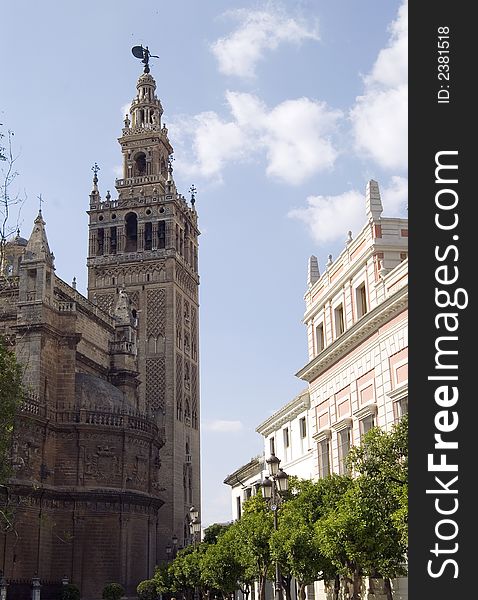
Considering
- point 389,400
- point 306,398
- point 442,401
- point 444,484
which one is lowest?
point 444,484

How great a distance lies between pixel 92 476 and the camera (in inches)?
1700

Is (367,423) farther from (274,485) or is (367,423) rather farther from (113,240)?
(113,240)

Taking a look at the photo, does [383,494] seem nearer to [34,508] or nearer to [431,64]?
[431,64]

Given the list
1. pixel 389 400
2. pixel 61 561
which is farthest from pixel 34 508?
pixel 389 400

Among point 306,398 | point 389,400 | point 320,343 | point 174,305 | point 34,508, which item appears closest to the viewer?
point 389,400

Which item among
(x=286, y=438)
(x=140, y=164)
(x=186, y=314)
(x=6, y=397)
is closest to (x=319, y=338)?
(x=286, y=438)

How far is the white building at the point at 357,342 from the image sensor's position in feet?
71.8

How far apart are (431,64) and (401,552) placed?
1108cm

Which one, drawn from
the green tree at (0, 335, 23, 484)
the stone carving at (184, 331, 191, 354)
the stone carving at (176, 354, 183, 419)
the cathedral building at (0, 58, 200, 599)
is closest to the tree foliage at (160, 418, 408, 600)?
the cathedral building at (0, 58, 200, 599)

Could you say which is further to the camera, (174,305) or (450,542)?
(174,305)

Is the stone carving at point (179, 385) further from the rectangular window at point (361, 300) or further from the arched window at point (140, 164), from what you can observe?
the rectangular window at point (361, 300)

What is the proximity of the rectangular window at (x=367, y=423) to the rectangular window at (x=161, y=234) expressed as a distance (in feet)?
136

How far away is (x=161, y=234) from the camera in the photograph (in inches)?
2559

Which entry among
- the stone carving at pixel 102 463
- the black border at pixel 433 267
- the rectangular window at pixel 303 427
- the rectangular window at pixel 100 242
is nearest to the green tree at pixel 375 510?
the black border at pixel 433 267
